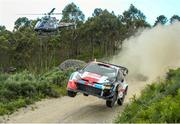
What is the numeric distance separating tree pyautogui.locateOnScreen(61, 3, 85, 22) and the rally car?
69215 mm

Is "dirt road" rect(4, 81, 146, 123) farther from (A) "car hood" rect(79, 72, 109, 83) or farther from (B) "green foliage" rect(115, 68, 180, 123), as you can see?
(B) "green foliage" rect(115, 68, 180, 123)

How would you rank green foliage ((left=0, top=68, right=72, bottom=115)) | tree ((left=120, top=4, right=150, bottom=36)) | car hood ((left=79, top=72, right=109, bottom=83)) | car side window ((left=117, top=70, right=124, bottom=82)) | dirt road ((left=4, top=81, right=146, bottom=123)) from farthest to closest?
1. tree ((left=120, top=4, right=150, bottom=36))
2. car side window ((left=117, top=70, right=124, bottom=82))
3. green foliage ((left=0, top=68, right=72, bottom=115))
4. car hood ((left=79, top=72, right=109, bottom=83))
5. dirt road ((left=4, top=81, right=146, bottom=123))

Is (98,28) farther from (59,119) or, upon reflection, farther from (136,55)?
(59,119)

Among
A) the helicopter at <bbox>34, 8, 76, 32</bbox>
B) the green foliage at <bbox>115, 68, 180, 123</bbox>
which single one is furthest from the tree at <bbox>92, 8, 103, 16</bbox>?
the green foliage at <bbox>115, 68, 180, 123</bbox>

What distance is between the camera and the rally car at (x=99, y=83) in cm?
1989

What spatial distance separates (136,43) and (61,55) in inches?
1253

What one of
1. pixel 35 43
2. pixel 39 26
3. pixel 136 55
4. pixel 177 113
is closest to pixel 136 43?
pixel 136 55

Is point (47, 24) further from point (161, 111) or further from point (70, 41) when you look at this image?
point (161, 111)

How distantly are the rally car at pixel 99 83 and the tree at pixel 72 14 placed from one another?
6922 cm

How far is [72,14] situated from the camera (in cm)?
9281

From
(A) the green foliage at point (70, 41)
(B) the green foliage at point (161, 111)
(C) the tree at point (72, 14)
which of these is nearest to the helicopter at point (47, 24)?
(A) the green foliage at point (70, 41)

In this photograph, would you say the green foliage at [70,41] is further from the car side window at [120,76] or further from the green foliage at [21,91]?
the car side window at [120,76]

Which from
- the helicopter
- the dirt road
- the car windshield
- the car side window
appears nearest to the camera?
the dirt road

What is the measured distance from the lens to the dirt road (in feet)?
60.5
